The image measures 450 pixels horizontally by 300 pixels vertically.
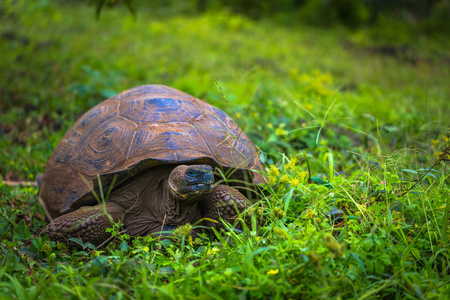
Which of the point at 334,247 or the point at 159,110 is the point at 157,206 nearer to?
the point at 159,110

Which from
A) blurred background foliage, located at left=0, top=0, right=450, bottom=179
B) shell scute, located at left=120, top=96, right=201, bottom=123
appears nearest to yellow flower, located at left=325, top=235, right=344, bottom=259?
blurred background foliage, located at left=0, top=0, right=450, bottom=179

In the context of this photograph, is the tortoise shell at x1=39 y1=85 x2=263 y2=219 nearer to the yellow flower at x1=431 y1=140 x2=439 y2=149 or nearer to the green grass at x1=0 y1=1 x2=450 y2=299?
the green grass at x1=0 y1=1 x2=450 y2=299

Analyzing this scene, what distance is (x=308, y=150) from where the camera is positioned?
3.54 m

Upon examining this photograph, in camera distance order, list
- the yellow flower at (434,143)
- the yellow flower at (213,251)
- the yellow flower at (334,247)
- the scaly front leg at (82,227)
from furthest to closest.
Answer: the yellow flower at (434,143)
the scaly front leg at (82,227)
the yellow flower at (213,251)
the yellow flower at (334,247)

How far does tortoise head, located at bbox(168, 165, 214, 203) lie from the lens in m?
2.05

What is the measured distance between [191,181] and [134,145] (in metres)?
0.45

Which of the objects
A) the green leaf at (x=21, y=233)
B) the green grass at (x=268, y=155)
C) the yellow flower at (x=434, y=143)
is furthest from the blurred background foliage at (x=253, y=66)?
the green leaf at (x=21, y=233)

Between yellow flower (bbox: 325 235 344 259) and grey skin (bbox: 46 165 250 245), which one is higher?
yellow flower (bbox: 325 235 344 259)

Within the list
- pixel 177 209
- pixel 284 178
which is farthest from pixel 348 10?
pixel 177 209

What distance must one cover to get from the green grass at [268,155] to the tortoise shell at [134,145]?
0.22 m

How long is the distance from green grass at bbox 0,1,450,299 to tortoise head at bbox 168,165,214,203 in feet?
0.87

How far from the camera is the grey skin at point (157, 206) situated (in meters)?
2.08

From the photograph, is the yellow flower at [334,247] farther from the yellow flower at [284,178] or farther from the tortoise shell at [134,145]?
the tortoise shell at [134,145]

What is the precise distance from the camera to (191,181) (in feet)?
6.75
